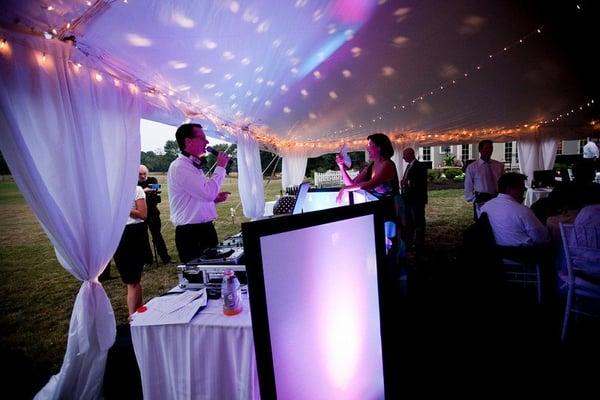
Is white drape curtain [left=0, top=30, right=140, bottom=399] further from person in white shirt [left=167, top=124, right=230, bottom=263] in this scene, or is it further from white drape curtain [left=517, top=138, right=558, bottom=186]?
white drape curtain [left=517, top=138, right=558, bottom=186]

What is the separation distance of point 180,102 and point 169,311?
2.63 m

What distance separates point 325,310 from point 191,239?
6.88ft

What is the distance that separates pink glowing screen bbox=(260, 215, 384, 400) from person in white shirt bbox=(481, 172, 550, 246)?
9.10 ft

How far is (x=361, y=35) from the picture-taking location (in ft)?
9.75

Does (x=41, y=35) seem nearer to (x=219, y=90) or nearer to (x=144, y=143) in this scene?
(x=144, y=143)

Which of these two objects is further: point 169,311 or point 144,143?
point 144,143

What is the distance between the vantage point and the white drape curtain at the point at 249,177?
19.3 feet

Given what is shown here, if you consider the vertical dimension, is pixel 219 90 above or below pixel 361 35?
below

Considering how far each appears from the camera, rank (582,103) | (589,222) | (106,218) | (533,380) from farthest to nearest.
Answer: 1. (582,103)
2. (589,222)
3. (533,380)
4. (106,218)

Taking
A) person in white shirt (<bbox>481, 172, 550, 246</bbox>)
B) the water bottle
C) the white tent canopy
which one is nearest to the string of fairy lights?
the white tent canopy

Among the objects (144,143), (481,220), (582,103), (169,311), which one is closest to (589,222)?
(481,220)

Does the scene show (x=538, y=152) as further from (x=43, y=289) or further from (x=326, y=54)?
(x=43, y=289)

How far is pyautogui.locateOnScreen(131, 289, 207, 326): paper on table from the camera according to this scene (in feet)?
4.76

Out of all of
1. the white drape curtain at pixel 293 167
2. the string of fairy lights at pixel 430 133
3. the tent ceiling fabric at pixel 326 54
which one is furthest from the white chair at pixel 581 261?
the white drape curtain at pixel 293 167
